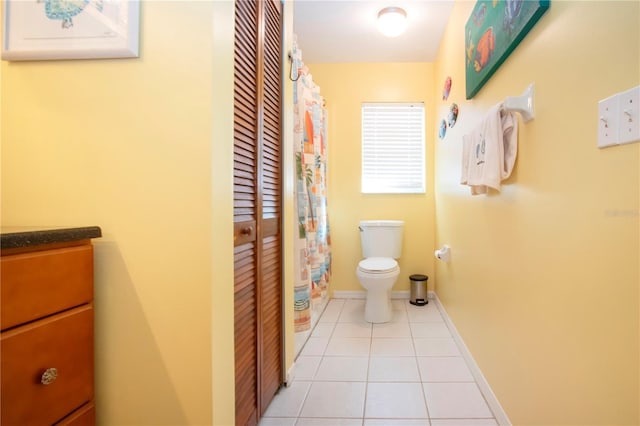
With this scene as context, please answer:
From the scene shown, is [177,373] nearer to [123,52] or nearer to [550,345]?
[123,52]

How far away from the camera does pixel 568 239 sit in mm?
837

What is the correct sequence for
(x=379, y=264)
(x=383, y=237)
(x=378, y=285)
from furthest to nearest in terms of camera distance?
1. (x=383, y=237)
2. (x=379, y=264)
3. (x=378, y=285)

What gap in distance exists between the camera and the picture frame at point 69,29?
813 millimetres

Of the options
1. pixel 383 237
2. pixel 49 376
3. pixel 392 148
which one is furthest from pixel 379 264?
pixel 49 376

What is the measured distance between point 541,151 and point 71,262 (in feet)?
4.59

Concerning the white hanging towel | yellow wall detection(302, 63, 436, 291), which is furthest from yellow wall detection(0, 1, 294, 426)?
yellow wall detection(302, 63, 436, 291)

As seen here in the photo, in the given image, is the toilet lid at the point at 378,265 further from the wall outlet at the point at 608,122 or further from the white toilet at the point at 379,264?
the wall outlet at the point at 608,122

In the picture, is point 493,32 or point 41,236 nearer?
point 41,236

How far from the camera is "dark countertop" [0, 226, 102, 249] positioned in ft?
1.93

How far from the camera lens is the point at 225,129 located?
35.4 inches

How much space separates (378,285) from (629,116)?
6.37 ft

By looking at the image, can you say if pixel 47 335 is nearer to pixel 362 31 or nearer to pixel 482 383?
pixel 482 383

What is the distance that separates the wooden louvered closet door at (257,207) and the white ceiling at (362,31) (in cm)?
98

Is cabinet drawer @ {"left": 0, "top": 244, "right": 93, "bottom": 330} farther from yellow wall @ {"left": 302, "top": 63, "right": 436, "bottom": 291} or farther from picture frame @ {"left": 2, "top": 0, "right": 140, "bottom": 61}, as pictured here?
yellow wall @ {"left": 302, "top": 63, "right": 436, "bottom": 291}
